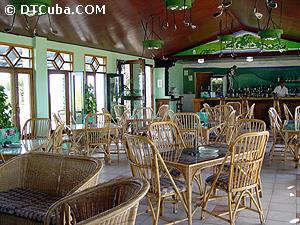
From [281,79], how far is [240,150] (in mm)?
12605

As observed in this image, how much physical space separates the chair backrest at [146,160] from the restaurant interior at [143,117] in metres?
0.01

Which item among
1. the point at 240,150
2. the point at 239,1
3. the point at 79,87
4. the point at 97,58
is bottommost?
the point at 240,150

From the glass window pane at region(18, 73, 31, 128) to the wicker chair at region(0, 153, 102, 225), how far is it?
507 centimetres

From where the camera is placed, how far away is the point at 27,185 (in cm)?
289

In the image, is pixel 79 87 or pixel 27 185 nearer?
pixel 27 185

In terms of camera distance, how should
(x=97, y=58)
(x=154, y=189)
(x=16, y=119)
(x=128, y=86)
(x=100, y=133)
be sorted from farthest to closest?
(x=128, y=86), (x=97, y=58), (x=16, y=119), (x=100, y=133), (x=154, y=189)

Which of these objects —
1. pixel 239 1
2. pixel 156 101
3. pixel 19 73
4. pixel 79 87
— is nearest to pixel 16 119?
pixel 19 73

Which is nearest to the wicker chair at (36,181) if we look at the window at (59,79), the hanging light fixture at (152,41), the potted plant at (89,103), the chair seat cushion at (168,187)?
the chair seat cushion at (168,187)

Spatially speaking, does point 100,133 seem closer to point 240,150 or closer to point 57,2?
point 57,2

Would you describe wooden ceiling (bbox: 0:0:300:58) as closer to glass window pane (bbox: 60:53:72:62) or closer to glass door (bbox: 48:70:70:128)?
glass window pane (bbox: 60:53:72:62)

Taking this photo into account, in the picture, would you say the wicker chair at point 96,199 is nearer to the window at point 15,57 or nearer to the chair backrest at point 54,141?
the chair backrest at point 54,141

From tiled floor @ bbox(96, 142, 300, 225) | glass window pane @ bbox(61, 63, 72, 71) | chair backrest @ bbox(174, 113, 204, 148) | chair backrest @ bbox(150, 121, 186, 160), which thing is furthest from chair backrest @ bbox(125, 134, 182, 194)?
glass window pane @ bbox(61, 63, 72, 71)

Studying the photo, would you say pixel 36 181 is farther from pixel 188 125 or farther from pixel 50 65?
pixel 50 65

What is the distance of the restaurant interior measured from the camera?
274 centimetres
